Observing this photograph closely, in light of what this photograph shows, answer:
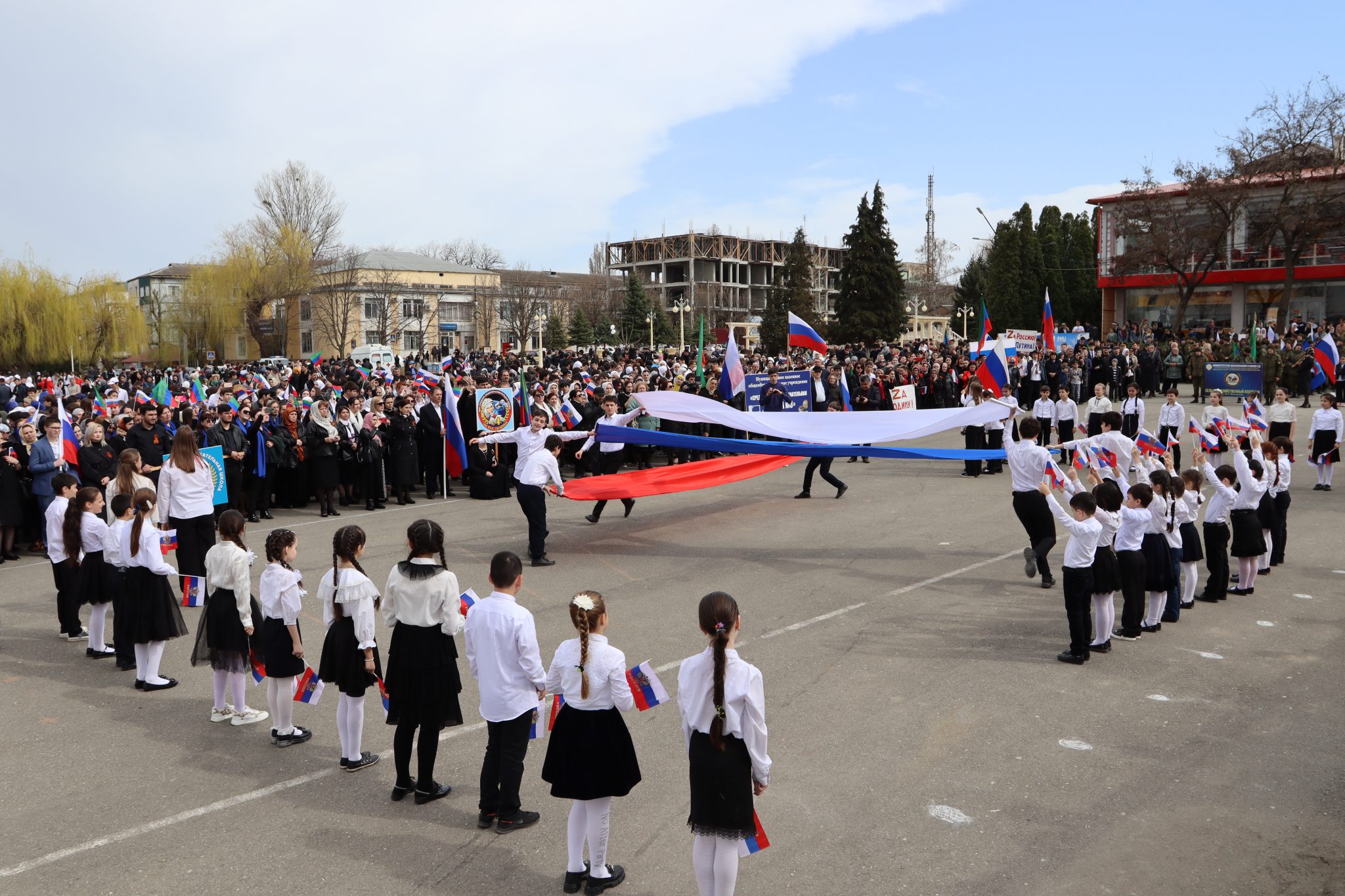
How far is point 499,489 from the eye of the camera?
16703 millimetres

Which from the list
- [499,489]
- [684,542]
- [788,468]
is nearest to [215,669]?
[684,542]

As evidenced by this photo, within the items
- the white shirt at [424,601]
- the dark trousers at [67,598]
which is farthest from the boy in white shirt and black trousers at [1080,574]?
the dark trousers at [67,598]

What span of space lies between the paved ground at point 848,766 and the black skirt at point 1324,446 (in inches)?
240

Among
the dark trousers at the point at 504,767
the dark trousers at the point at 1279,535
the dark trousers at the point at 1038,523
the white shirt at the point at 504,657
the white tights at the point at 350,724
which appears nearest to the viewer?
the white shirt at the point at 504,657

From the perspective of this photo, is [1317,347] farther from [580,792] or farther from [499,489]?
[580,792]

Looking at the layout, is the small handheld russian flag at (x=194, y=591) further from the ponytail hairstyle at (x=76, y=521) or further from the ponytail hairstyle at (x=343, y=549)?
the ponytail hairstyle at (x=343, y=549)

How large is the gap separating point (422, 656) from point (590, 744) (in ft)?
4.77

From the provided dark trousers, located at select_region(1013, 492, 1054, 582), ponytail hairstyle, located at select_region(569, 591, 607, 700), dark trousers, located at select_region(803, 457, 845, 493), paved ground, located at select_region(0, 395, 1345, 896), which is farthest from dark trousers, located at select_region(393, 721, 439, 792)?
dark trousers, located at select_region(803, 457, 845, 493)

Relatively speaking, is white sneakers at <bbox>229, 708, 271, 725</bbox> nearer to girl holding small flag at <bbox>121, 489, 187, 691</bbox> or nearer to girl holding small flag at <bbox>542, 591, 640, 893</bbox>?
girl holding small flag at <bbox>121, 489, 187, 691</bbox>

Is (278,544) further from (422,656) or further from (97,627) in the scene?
(97,627)

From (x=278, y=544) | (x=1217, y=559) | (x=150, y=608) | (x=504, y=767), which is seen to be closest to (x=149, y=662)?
(x=150, y=608)

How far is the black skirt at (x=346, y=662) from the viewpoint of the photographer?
5.99 meters

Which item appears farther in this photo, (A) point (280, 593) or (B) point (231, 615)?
(B) point (231, 615)

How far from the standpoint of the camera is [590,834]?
4770 millimetres
